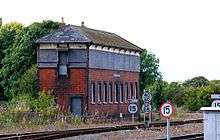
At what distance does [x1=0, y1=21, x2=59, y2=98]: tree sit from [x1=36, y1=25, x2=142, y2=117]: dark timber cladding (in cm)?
1088

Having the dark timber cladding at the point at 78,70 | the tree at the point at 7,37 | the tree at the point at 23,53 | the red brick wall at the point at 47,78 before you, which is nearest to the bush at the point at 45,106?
the dark timber cladding at the point at 78,70

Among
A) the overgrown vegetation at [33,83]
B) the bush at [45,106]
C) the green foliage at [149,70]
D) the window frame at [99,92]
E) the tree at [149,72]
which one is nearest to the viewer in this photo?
the bush at [45,106]

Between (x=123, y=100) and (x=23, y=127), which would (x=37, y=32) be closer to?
(x=123, y=100)

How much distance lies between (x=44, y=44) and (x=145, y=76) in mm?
29605

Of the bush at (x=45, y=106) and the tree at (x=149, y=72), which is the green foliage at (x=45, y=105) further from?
the tree at (x=149, y=72)

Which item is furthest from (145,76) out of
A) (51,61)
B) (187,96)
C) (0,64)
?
(51,61)

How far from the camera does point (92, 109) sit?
5653 centimetres

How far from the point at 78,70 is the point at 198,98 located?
67.0ft

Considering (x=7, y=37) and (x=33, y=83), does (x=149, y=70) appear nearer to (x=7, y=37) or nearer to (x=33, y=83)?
(x=7, y=37)

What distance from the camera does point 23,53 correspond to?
7106cm

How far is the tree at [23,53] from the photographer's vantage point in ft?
233

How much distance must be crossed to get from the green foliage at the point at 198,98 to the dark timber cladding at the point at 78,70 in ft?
49.9

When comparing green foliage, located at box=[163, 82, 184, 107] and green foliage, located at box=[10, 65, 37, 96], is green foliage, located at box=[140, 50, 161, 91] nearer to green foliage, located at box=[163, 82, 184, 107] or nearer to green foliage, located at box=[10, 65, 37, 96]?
green foliage, located at box=[163, 82, 184, 107]

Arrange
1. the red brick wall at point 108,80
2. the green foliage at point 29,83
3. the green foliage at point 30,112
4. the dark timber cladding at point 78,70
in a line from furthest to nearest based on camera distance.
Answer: the green foliage at point 29,83 → the red brick wall at point 108,80 → the dark timber cladding at point 78,70 → the green foliage at point 30,112
